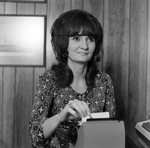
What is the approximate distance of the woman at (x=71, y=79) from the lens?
1.25 meters

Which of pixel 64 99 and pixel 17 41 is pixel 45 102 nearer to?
pixel 64 99

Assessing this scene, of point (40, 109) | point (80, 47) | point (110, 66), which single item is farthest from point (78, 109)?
point (110, 66)

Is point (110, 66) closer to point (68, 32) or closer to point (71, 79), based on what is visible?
point (71, 79)

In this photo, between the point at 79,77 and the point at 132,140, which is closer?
the point at 132,140

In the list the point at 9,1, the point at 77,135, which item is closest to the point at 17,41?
the point at 9,1

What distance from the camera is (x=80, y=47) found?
51.9 inches

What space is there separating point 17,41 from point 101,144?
156cm

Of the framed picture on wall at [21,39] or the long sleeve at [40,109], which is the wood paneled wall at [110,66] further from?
the long sleeve at [40,109]

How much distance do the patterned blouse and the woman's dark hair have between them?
0.05 m

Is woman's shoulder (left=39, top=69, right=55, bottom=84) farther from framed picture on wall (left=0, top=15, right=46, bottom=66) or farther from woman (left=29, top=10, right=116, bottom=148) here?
framed picture on wall (left=0, top=15, right=46, bottom=66)

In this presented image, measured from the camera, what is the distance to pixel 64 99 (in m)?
1.38

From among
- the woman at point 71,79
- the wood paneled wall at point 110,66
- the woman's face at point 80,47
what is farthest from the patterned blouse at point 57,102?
the wood paneled wall at point 110,66

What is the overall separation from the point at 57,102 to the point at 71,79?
156mm

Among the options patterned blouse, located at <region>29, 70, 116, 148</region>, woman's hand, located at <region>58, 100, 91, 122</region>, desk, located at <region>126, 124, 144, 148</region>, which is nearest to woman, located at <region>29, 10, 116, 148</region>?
patterned blouse, located at <region>29, 70, 116, 148</region>
